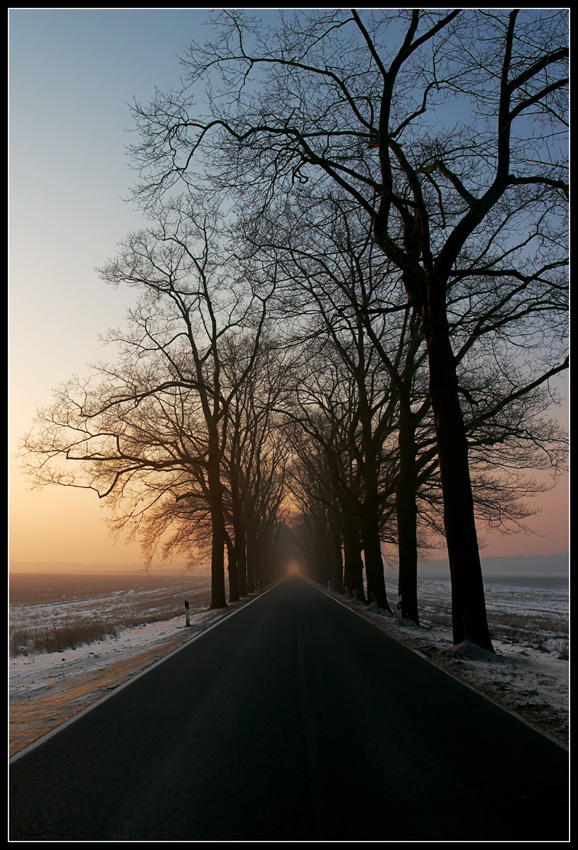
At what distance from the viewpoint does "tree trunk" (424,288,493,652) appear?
416 inches

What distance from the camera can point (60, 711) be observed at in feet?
24.1

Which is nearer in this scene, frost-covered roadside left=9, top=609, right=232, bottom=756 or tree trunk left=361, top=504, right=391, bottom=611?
frost-covered roadside left=9, top=609, right=232, bottom=756

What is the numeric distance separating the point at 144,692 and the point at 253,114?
30.8 feet

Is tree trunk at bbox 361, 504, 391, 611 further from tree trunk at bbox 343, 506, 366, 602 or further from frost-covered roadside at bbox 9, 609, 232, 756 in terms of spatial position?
frost-covered roadside at bbox 9, 609, 232, 756


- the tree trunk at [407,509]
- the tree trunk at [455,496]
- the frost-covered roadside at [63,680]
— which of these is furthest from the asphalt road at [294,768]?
the tree trunk at [407,509]

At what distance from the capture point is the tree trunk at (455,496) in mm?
10578

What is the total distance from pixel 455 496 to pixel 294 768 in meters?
7.07

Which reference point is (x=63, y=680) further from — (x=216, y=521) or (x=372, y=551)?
(x=216, y=521)

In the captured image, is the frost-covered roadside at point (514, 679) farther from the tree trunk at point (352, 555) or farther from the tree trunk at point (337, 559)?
the tree trunk at point (337, 559)

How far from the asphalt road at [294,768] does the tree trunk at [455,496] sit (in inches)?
101

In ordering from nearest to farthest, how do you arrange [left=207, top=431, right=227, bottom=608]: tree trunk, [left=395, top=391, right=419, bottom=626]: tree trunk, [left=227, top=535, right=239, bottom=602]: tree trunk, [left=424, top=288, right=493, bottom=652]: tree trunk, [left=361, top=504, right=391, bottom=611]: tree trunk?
[left=424, top=288, right=493, bottom=652]: tree trunk < [left=395, top=391, right=419, bottom=626]: tree trunk < [left=361, top=504, right=391, bottom=611]: tree trunk < [left=207, top=431, right=227, bottom=608]: tree trunk < [left=227, top=535, right=239, bottom=602]: tree trunk

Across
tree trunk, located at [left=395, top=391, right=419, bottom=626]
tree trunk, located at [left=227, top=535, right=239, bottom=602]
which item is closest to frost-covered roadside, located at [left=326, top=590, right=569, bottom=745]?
tree trunk, located at [left=395, top=391, right=419, bottom=626]

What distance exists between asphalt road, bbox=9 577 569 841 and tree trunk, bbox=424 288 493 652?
257 centimetres
